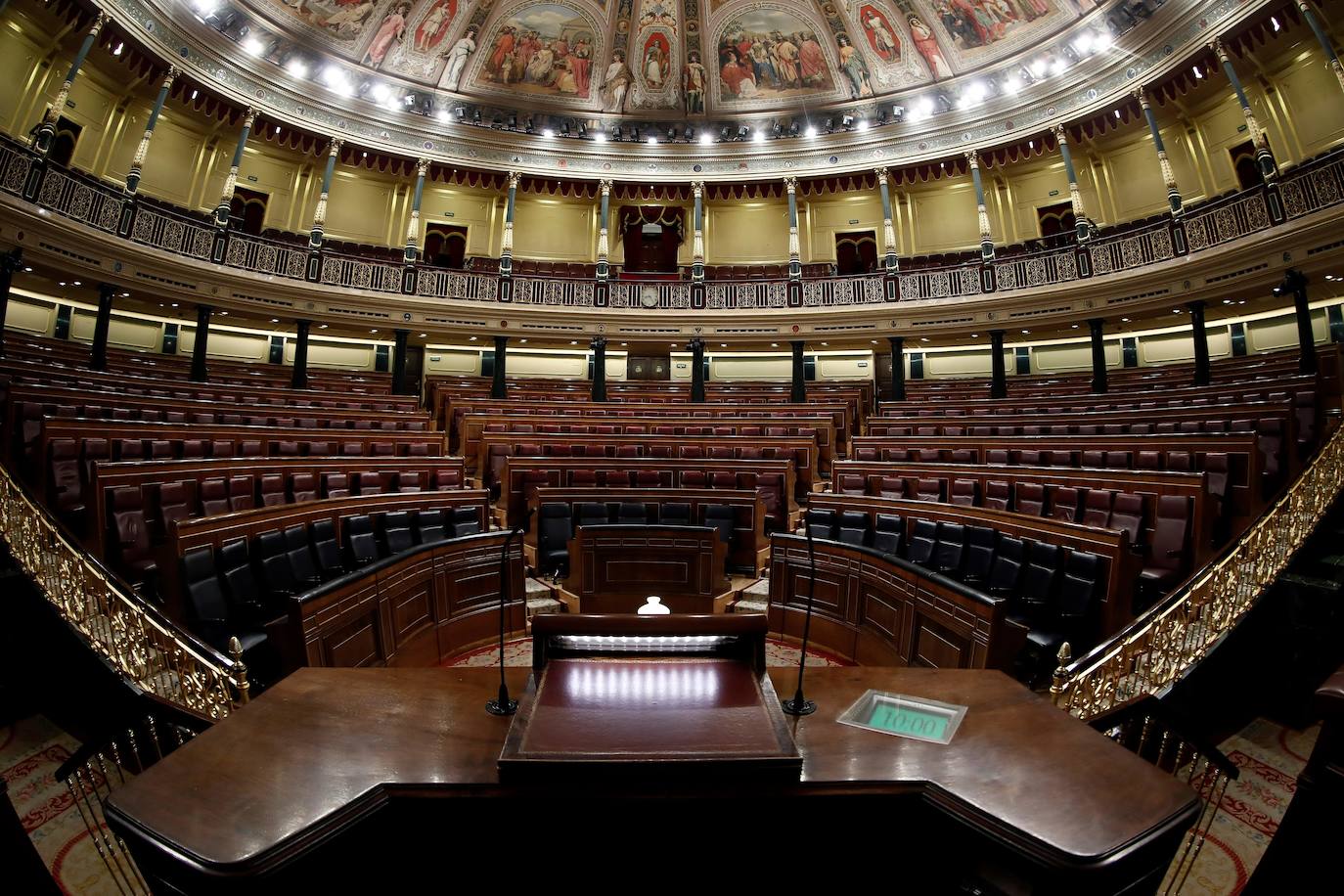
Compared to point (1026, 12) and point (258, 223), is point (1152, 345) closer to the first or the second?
point (1026, 12)

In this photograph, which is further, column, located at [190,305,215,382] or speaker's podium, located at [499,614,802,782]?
column, located at [190,305,215,382]

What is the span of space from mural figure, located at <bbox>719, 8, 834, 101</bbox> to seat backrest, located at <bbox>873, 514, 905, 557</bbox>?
14.6 metres

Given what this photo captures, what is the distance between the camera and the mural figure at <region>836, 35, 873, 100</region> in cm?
1532

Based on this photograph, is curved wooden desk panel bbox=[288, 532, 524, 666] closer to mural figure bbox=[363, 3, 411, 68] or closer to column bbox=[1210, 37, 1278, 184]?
column bbox=[1210, 37, 1278, 184]

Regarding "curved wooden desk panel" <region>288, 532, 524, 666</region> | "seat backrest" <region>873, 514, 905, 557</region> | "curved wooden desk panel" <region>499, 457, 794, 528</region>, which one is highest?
"curved wooden desk panel" <region>499, 457, 794, 528</region>

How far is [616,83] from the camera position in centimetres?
1617

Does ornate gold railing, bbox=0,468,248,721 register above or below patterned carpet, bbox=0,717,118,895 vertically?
above

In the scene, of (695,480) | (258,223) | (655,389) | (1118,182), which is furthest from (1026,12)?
(258,223)

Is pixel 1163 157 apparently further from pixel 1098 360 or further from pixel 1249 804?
pixel 1249 804

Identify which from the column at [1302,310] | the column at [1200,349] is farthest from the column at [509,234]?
the column at [1302,310]

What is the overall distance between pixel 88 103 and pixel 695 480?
50.2 ft

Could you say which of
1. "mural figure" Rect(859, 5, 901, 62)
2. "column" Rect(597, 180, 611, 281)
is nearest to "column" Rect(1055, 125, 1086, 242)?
"mural figure" Rect(859, 5, 901, 62)

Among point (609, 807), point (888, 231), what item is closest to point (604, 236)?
point (888, 231)

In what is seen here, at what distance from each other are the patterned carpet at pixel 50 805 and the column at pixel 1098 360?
1460 centimetres
